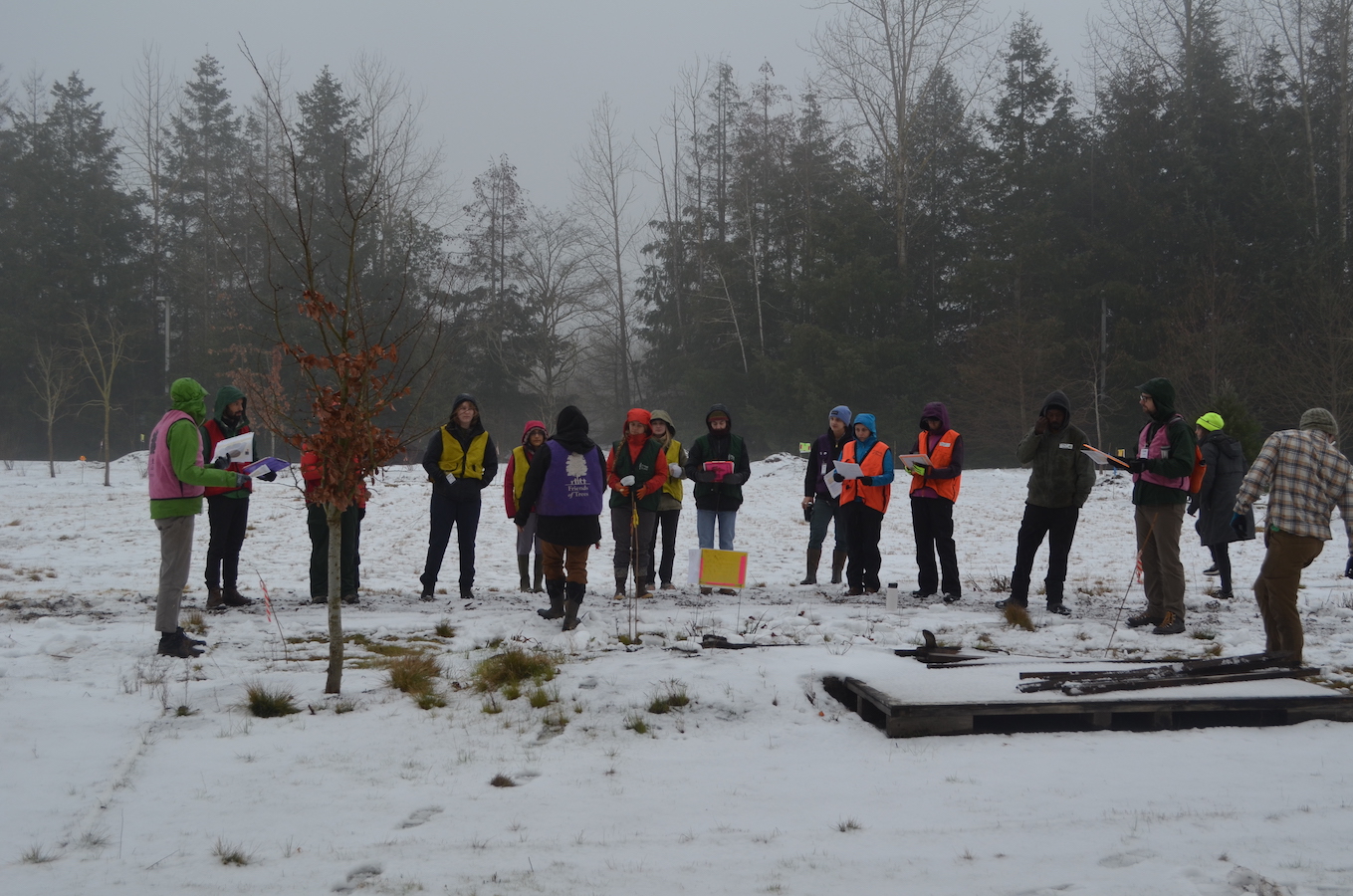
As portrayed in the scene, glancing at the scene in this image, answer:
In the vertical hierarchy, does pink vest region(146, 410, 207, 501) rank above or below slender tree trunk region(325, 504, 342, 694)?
above

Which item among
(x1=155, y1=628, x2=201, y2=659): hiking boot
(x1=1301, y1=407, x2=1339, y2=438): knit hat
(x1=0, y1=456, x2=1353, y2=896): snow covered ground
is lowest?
(x1=0, y1=456, x2=1353, y2=896): snow covered ground

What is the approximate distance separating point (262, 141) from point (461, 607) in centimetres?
4423

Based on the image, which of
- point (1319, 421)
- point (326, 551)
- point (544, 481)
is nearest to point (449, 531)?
point (326, 551)

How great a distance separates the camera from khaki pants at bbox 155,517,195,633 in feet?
20.4

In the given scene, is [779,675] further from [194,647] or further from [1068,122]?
[1068,122]

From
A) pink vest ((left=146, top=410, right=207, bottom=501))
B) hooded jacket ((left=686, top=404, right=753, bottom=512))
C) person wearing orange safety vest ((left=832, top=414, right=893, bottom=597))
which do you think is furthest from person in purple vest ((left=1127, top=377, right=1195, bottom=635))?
pink vest ((left=146, top=410, right=207, bottom=501))

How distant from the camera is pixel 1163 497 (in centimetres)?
747

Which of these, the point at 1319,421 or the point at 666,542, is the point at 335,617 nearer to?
the point at 666,542

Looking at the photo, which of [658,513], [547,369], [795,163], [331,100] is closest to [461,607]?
[658,513]

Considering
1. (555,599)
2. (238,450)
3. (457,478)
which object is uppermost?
(238,450)

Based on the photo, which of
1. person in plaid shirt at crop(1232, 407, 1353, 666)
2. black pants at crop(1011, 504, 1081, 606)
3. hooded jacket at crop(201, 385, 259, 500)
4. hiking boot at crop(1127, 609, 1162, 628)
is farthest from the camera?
black pants at crop(1011, 504, 1081, 606)

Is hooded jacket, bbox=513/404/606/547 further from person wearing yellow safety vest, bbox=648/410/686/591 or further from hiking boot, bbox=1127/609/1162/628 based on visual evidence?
hiking boot, bbox=1127/609/1162/628

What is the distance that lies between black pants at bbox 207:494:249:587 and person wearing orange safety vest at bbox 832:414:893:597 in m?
5.61

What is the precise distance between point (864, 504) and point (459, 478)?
4.02 metres
